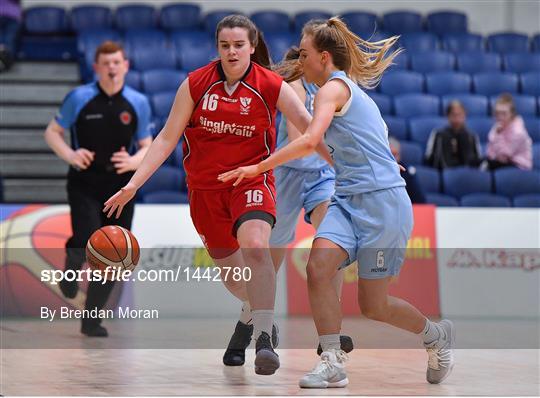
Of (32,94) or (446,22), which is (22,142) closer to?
(32,94)

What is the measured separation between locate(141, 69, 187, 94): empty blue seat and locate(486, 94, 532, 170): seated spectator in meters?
3.92

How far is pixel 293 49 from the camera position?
640 cm

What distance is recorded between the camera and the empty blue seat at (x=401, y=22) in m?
15.6

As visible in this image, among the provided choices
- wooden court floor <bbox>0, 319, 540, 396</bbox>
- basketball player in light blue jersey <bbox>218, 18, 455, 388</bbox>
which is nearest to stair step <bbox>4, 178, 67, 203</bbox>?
wooden court floor <bbox>0, 319, 540, 396</bbox>

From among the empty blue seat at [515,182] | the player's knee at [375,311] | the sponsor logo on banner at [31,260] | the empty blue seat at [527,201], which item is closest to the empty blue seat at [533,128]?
the empty blue seat at [515,182]

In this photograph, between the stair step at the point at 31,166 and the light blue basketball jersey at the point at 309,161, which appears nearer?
the light blue basketball jersey at the point at 309,161

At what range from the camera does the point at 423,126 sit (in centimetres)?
1315

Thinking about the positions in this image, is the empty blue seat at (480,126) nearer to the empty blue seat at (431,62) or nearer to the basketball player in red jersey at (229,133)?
the empty blue seat at (431,62)

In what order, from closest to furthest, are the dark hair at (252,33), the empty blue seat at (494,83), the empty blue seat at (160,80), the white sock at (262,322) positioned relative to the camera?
the white sock at (262,322) < the dark hair at (252,33) < the empty blue seat at (160,80) < the empty blue seat at (494,83)

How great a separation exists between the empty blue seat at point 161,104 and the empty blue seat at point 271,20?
9.85 feet

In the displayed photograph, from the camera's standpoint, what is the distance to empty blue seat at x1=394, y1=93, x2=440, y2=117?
535 inches

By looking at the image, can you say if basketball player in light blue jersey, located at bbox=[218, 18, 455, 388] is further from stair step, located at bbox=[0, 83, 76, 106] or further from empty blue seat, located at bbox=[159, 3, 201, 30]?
empty blue seat, located at bbox=[159, 3, 201, 30]

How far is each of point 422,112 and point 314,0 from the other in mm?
3385

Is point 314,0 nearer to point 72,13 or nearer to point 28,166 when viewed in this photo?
point 72,13
